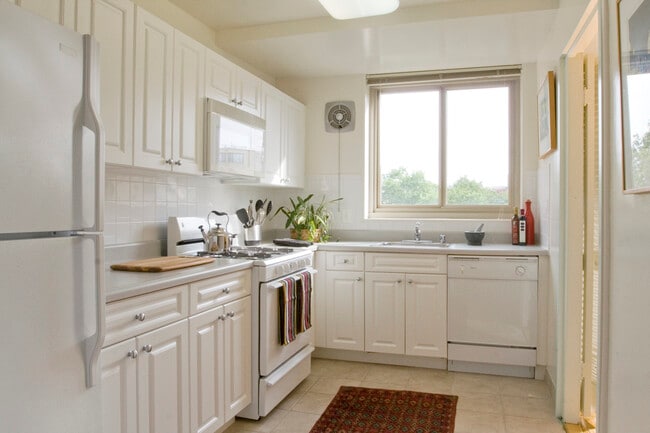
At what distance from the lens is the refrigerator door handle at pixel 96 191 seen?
1359 millimetres

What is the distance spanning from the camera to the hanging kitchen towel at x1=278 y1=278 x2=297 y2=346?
9.16 ft

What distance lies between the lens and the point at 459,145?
4215mm

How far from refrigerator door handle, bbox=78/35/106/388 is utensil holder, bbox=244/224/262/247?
223cm

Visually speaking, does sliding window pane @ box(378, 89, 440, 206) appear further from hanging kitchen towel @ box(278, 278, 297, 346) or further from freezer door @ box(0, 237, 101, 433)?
freezer door @ box(0, 237, 101, 433)

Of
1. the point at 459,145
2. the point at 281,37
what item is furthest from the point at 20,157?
the point at 459,145

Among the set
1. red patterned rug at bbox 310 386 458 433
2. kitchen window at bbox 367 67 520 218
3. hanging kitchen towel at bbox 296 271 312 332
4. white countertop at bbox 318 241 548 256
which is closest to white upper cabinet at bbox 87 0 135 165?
hanging kitchen towel at bbox 296 271 312 332

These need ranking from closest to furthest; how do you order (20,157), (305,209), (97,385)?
1. (20,157)
2. (97,385)
3. (305,209)

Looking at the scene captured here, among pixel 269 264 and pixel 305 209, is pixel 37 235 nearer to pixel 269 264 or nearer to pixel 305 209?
pixel 269 264

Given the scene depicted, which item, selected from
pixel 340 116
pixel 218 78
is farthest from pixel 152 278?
pixel 340 116

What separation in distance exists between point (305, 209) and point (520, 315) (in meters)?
1.89

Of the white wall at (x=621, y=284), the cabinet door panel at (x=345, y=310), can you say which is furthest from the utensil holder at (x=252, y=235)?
the white wall at (x=621, y=284)

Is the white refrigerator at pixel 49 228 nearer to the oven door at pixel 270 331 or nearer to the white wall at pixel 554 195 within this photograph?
the oven door at pixel 270 331

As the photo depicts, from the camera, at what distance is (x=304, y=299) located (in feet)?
10.1

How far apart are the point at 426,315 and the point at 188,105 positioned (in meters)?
2.22
